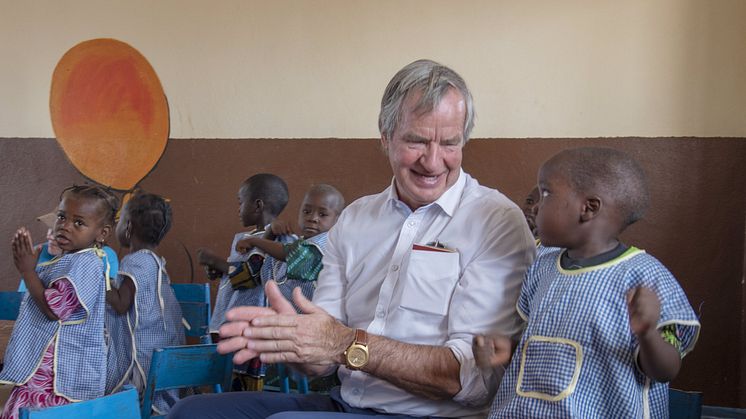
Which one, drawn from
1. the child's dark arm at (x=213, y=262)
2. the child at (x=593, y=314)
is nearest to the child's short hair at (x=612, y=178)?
the child at (x=593, y=314)

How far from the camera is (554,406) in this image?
1968 mm

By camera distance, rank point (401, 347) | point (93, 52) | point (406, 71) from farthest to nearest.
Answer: point (93, 52)
point (406, 71)
point (401, 347)

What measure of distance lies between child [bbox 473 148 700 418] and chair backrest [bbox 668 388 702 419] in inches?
4.8

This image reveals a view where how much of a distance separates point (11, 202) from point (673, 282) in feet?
18.9

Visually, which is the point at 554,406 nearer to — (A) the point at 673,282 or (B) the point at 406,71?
(A) the point at 673,282

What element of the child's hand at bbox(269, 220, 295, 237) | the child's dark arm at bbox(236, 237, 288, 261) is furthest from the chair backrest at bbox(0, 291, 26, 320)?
the child's hand at bbox(269, 220, 295, 237)

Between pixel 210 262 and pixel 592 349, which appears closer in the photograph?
pixel 592 349

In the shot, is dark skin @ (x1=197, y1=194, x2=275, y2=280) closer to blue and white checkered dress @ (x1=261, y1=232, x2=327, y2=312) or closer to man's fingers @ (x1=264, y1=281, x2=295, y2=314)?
blue and white checkered dress @ (x1=261, y1=232, x2=327, y2=312)

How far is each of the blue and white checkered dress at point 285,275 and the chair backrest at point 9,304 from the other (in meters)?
1.35

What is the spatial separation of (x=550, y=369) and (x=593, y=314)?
184 mm

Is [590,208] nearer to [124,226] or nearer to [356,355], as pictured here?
[356,355]

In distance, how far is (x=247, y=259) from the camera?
187 inches

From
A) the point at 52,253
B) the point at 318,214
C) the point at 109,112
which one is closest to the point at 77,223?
the point at 52,253

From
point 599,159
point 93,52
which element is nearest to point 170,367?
point 599,159
